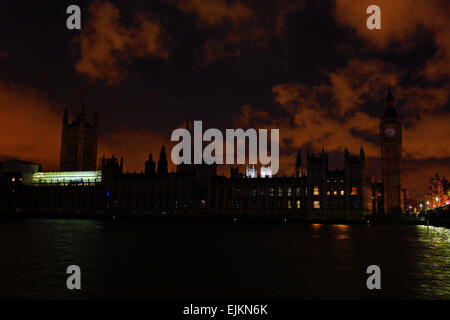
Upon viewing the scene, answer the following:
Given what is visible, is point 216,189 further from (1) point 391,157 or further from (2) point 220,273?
(2) point 220,273

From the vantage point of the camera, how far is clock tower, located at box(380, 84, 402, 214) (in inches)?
5502

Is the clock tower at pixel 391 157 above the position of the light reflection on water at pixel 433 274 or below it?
above

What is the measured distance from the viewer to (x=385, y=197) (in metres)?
142

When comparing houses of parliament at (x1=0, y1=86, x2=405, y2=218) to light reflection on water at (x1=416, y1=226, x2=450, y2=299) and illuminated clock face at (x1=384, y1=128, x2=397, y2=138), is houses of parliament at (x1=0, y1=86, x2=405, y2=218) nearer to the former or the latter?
illuminated clock face at (x1=384, y1=128, x2=397, y2=138)

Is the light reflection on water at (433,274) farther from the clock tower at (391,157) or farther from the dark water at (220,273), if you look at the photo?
the clock tower at (391,157)

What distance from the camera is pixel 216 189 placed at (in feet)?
445

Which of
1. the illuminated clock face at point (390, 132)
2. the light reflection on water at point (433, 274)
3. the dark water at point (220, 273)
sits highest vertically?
the illuminated clock face at point (390, 132)

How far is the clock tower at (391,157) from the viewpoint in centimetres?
13975

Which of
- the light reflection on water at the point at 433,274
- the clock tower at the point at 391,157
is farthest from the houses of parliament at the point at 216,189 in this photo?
the light reflection on water at the point at 433,274

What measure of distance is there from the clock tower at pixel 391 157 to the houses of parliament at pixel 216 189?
312 millimetres

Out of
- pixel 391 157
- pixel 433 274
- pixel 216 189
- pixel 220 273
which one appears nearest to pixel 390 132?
pixel 391 157

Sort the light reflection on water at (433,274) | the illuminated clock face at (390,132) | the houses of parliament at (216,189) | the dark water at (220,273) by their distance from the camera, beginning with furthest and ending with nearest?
1. the illuminated clock face at (390,132)
2. the houses of parliament at (216,189)
3. the light reflection on water at (433,274)
4. the dark water at (220,273)

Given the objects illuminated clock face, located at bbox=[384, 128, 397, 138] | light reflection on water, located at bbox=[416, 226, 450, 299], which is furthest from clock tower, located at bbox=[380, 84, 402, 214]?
light reflection on water, located at bbox=[416, 226, 450, 299]

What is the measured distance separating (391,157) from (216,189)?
6235 centimetres
